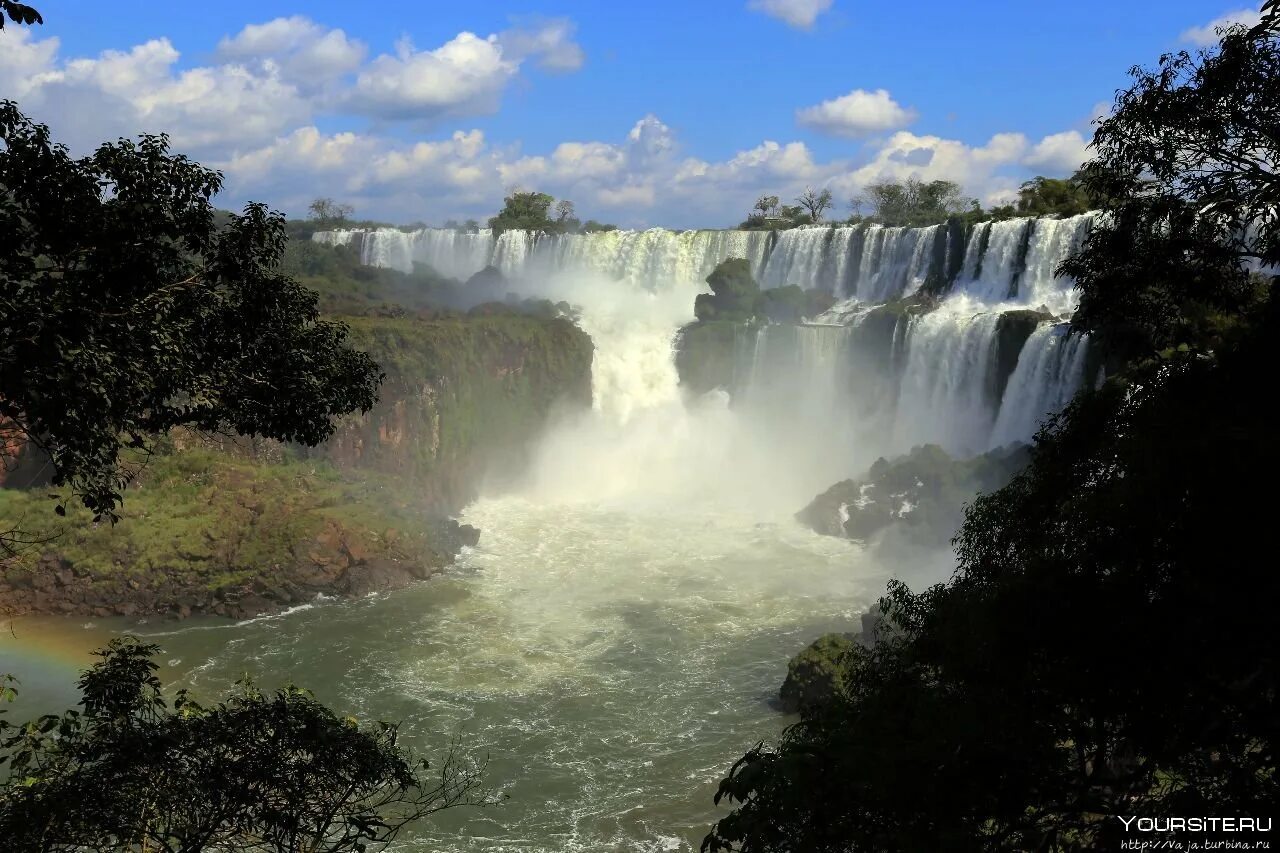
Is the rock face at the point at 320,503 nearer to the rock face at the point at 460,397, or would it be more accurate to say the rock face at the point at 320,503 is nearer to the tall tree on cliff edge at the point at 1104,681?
the rock face at the point at 460,397

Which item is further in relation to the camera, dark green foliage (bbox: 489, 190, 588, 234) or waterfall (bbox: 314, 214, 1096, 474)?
dark green foliage (bbox: 489, 190, 588, 234)

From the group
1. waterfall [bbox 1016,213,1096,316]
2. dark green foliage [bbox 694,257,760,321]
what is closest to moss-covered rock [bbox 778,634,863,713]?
waterfall [bbox 1016,213,1096,316]

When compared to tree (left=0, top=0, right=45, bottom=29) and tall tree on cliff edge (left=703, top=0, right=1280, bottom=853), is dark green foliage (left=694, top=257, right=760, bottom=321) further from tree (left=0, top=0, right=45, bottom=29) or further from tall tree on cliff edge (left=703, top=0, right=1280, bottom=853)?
tree (left=0, top=0, right=45, bottom=29)

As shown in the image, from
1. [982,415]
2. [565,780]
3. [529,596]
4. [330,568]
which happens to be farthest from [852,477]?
[565,780]

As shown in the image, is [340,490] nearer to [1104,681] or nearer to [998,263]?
[998,263]

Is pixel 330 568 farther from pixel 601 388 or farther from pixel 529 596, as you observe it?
Result: pixel 601 388

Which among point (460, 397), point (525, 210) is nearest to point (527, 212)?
point (525, 210)
